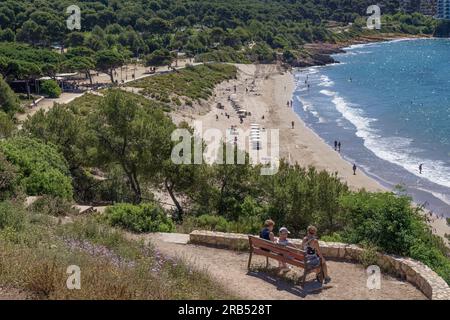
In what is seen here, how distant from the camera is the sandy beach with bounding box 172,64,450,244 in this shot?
38.1 meters

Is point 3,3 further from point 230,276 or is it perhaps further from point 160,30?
point 230,276

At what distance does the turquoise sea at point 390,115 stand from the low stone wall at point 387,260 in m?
9.74

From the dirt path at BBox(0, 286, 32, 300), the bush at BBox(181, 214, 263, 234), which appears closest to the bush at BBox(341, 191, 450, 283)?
the bush at BBox(181, 214, 263, 234)

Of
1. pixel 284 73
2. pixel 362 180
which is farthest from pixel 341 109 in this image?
pixel 284 73

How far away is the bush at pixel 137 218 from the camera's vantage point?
14.4 metres

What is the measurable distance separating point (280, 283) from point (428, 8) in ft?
655

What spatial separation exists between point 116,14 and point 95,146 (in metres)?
92.9

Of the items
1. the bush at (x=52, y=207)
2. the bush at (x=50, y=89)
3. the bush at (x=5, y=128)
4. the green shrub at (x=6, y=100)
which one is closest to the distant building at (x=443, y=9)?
the bush at (x=50, y=89)

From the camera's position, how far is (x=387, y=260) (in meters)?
10.9

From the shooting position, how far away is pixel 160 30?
10819 cm

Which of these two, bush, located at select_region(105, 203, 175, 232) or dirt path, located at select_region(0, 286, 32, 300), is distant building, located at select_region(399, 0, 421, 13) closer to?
bush, located at select_region(105, 203, 175, 232)

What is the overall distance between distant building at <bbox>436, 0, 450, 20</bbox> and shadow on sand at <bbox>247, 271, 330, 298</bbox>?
17924cm

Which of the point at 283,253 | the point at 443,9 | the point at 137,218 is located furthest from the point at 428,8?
the point at 283,253

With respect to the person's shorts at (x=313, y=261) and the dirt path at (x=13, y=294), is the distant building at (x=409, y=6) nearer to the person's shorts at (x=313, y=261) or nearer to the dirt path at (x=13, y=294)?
the person's shorts at (x=313, y=261)
